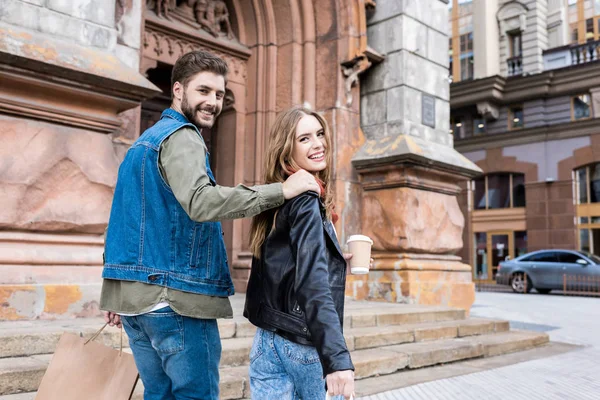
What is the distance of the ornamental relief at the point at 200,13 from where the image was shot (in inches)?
298

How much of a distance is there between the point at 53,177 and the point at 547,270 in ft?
57.3

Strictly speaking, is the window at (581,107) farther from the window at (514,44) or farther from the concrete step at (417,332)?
the concrete step at (417,332)

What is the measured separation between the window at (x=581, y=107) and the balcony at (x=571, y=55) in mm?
1533

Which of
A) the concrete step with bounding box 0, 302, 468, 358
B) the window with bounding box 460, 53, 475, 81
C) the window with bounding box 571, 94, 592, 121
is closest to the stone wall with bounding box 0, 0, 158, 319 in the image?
the concrete step with bounding box 0, 302, 468, 358

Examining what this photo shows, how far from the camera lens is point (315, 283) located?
75.0 inches

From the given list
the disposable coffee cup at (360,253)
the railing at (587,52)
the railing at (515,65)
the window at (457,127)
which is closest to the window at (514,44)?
the railing at (515,65)

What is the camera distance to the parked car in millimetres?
18297

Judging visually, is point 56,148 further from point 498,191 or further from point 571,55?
point 571,55

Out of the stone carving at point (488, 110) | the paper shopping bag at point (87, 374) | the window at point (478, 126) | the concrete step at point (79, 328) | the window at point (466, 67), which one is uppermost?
the window at point (466, 67)

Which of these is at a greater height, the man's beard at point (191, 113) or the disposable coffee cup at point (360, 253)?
the man's beard at point (191, 113)

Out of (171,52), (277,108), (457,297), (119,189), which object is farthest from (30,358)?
(457,297)

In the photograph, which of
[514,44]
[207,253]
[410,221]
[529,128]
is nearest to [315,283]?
[207,253]

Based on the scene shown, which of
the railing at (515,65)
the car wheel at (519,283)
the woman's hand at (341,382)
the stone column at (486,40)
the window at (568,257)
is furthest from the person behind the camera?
the stone column at (486,40)

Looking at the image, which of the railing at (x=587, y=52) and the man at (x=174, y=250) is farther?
the railing at (x=587, y=52)
